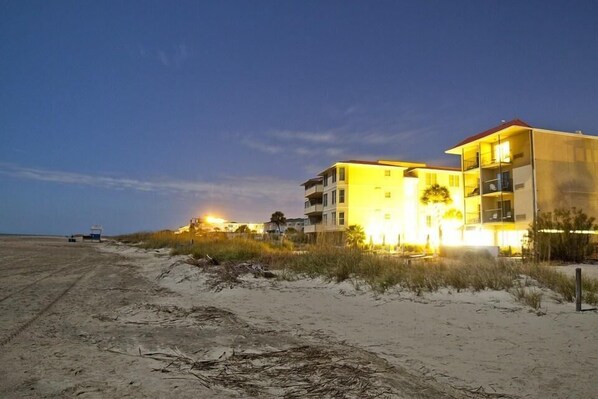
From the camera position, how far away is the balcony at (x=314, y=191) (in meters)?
56.3

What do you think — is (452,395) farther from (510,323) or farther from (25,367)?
(25,367)

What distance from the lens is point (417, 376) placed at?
418cm

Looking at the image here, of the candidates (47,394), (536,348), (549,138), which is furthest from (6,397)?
(549,138)

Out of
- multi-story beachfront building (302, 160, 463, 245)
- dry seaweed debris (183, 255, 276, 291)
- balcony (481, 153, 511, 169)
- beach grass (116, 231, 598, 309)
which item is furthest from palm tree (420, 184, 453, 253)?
dry seaweed debris (183, 255, 276, 291)

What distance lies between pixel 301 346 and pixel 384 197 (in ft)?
151

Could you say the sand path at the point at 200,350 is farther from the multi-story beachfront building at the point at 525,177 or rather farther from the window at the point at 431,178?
the window at the point at 431,178

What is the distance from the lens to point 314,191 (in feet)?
189

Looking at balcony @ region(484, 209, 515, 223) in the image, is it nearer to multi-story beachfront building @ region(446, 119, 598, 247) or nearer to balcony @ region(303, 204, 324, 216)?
multi-story beachfront building @ region(446, 119, 598, 247)

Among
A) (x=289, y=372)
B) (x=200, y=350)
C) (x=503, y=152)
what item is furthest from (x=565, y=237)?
(x=200, y=350)

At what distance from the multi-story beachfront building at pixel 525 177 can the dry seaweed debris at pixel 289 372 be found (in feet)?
97.5

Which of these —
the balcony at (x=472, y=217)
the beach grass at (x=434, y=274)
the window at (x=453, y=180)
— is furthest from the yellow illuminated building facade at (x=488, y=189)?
the beach grass at (x=434, y=274)

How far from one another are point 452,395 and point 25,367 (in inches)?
180

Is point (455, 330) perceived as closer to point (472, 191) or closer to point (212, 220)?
point (472, 191)

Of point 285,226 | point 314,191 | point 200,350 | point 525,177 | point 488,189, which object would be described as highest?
point 314,191
